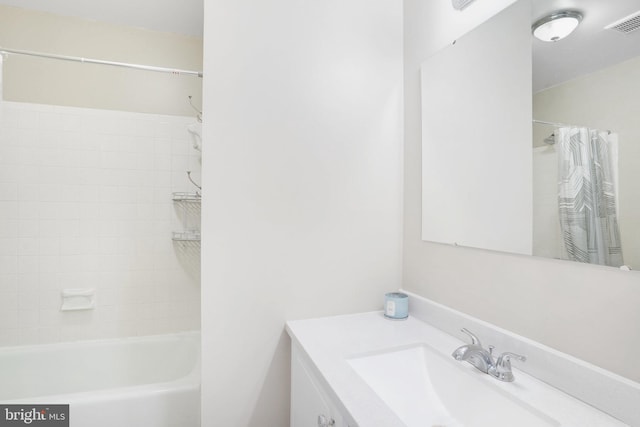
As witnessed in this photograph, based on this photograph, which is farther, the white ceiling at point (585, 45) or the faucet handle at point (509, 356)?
the faucet handle at point (509, 356)

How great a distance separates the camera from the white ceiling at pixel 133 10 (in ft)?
6.20

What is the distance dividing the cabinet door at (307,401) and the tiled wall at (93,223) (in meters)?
1.33

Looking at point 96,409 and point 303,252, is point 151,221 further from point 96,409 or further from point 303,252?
point 303,252

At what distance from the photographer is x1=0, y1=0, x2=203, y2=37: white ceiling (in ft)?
6.20

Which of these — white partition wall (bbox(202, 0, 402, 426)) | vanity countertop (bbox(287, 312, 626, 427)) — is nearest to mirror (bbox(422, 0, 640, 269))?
white partition wall (bbox(202, 0, 402, 426))

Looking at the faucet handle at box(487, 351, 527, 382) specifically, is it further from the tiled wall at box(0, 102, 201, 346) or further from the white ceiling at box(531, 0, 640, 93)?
the tiled wall at box(0, 102, 201, 346)

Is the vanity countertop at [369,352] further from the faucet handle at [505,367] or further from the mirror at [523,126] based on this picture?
the mirror at [523,126]

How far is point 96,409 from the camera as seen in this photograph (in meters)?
1.34

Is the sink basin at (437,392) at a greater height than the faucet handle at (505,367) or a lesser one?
lesser

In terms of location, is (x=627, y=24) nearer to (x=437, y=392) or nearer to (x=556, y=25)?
(x=556, y=25)

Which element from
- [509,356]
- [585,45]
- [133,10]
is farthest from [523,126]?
[133,10]

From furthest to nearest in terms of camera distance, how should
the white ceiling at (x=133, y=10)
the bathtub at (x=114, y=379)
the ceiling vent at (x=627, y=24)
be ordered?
the white ceiling at (x=133, y=10), the bathtub at (x=114, y=379), the ceiling vent at (x=627, y=24)

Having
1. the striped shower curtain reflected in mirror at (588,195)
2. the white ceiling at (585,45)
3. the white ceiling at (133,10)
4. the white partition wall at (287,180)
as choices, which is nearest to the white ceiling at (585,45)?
the white ceiling at (585,45)

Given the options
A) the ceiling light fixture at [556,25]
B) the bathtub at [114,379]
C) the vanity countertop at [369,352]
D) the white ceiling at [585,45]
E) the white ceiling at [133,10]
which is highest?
the white ceiling at [133,10]
